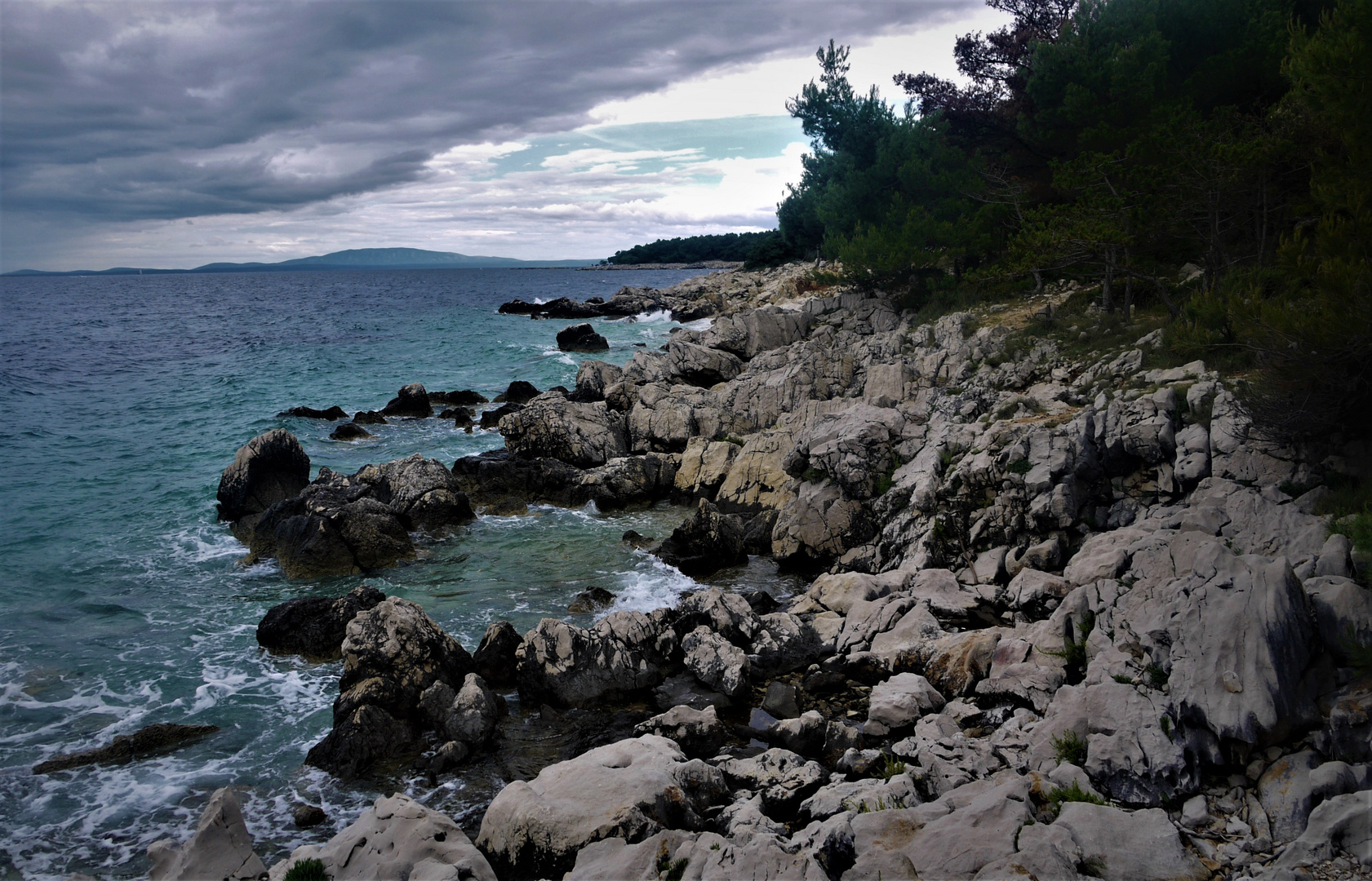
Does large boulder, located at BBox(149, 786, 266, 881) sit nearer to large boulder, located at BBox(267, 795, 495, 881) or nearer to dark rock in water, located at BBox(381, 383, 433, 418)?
large boulder, located at BBox(267, 795, 495, 881)

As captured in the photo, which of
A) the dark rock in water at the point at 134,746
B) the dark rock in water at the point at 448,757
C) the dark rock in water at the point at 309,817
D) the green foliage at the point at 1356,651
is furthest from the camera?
the dark rock in water at the point at 134,746

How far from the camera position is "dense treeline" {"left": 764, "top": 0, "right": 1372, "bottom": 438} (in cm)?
1134

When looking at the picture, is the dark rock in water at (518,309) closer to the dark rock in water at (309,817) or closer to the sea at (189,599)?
the sea at (189,599)

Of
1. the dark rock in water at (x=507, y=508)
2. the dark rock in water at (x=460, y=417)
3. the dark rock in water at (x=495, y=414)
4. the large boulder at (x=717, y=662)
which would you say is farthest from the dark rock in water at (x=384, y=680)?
the dark rock in water at (x=460, y=417)

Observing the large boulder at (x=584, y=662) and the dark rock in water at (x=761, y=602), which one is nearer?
the large boulder at (x=584, y=662)

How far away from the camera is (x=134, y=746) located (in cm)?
1195

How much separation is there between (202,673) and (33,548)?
1121 centimetres

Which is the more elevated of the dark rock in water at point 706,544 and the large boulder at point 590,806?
the dark rock in water at point 706,544

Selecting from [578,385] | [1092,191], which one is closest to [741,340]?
[578,385]

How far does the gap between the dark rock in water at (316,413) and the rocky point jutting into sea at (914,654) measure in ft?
44.5

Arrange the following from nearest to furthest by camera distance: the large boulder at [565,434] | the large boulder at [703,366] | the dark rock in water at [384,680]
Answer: the dark rock in water at [384,680] < the large boulder at [565,434] < the large boulder at [703,366]

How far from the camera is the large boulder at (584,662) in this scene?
43.1 ft

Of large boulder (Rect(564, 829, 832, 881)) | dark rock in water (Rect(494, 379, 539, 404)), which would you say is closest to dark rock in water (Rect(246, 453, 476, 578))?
large boulder (Rect(564, 829, 832, 881))

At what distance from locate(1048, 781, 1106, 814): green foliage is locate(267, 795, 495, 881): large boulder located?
21.4 ft
